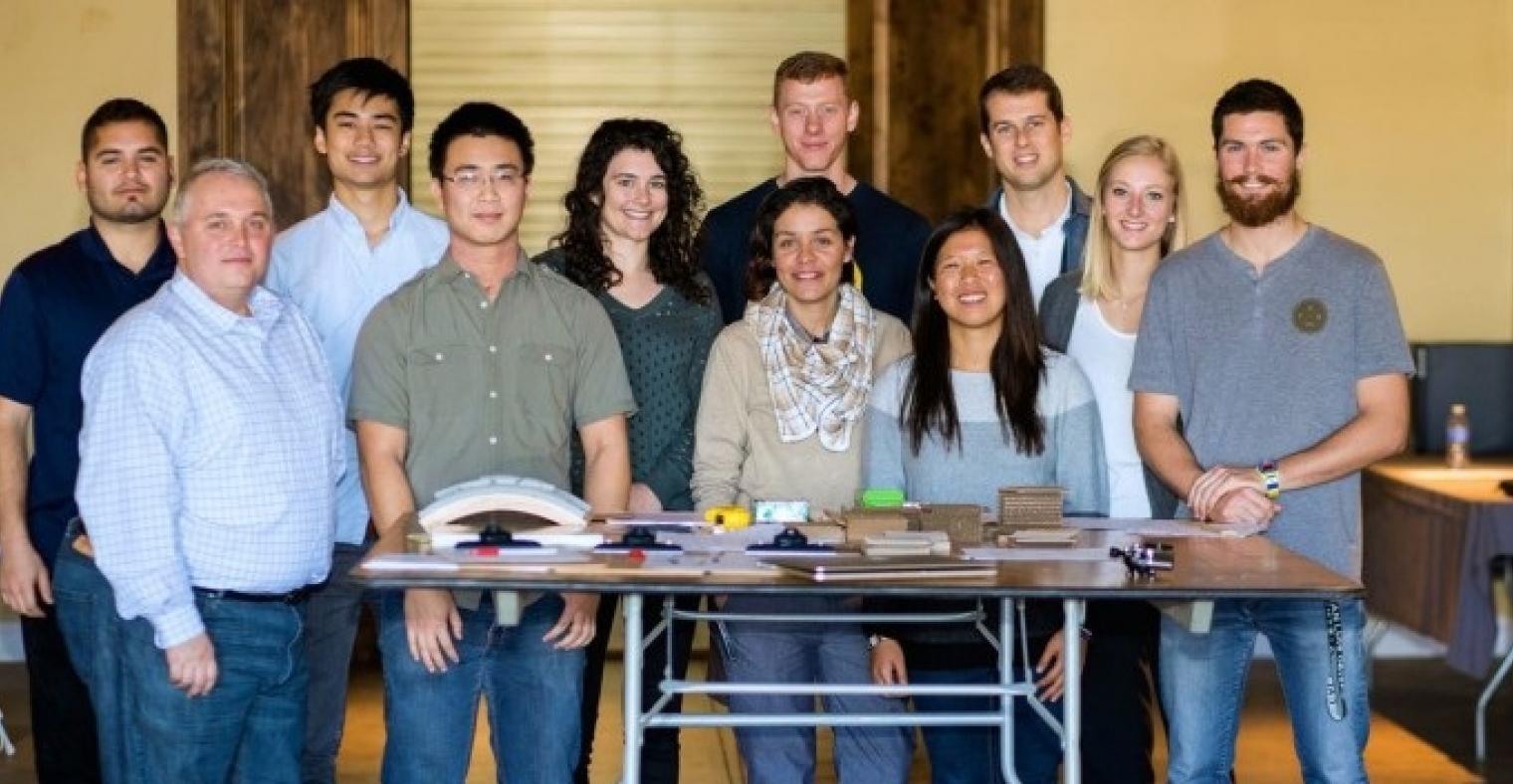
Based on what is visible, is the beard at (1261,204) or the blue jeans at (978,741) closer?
the beard at (1261,204)

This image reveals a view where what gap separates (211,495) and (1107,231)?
83.4 inches

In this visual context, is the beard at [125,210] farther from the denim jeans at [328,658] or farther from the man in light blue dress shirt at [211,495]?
the denim jeans at [328,658]

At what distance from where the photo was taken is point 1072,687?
4566 mm

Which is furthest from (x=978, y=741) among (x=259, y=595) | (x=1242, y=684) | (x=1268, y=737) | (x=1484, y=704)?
(x=1484, y=704)

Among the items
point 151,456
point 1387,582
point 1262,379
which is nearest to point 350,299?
point 151,456

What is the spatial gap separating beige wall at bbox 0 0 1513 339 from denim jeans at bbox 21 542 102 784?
10.3 ft

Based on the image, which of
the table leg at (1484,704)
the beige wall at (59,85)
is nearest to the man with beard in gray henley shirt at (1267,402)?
the table leg at (1484,704)

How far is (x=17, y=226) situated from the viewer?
27.2ft

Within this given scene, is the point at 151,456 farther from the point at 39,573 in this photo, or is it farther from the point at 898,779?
the point at 898,779

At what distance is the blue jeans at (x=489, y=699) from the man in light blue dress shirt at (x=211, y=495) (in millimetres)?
200

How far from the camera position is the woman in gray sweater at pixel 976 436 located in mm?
5188

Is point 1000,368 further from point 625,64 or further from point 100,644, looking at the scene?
point 625,64

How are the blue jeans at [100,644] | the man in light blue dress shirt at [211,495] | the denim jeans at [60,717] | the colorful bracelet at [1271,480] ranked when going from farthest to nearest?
1. the denim jeans at [60,717]
2. the colorful bracelet at [1271,480]
3. the blue jeans at [100,644]
4. the man in light blue dress shirt at [211,495]

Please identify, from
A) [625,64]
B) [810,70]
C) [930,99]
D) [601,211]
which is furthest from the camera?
[625,64]
